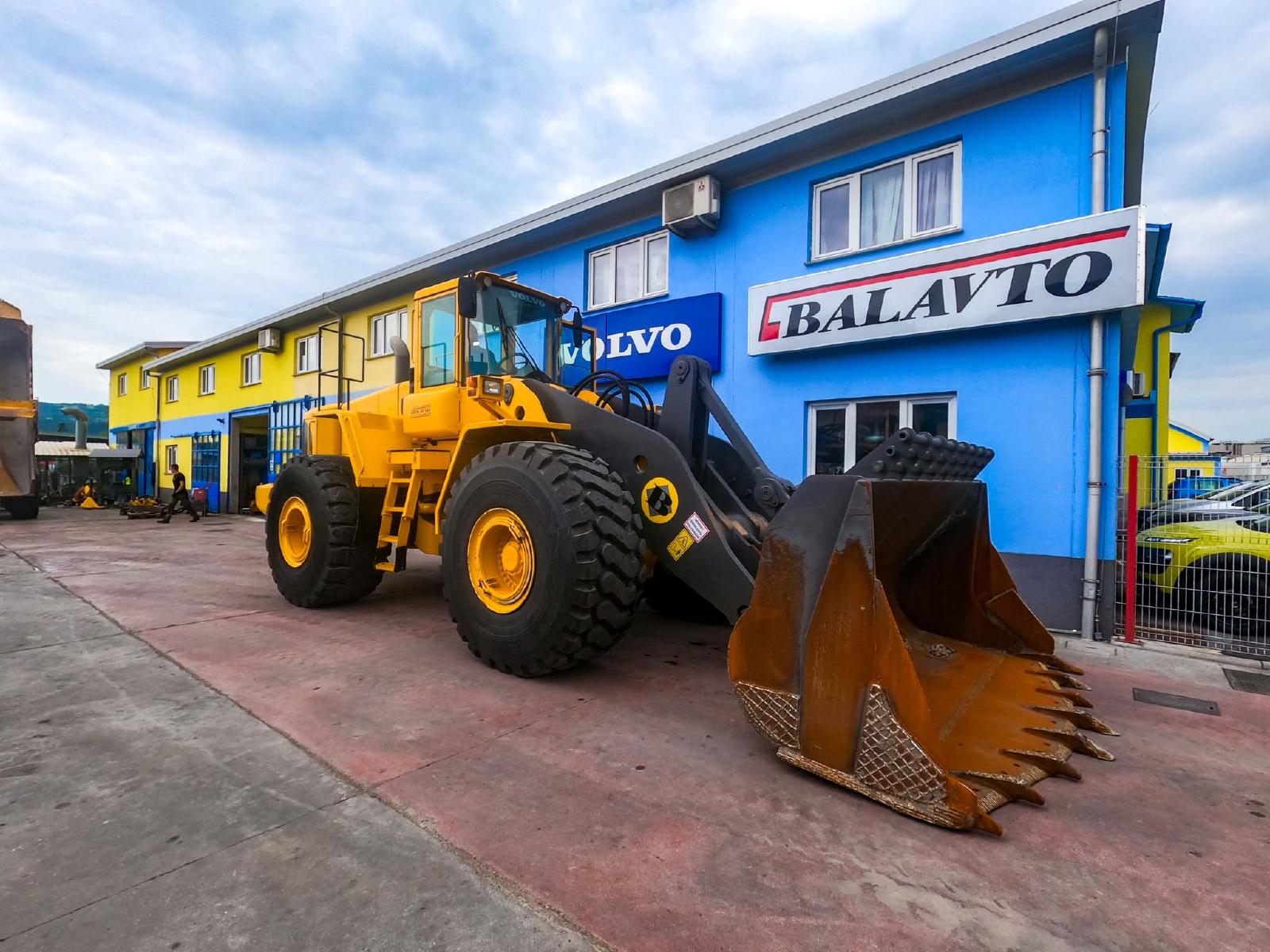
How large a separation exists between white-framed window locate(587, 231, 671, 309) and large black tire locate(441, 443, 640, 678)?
5458 mm

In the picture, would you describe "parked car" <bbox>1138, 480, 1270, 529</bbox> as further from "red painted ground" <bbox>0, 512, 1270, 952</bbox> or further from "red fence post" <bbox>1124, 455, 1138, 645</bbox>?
"red painted ground" <bbox>0, 512, 1270, 952</bbox>

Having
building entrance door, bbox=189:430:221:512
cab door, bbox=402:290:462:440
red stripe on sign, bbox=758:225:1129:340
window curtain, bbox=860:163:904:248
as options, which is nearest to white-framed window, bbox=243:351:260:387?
building entrance door, bbox=189:430:221:512

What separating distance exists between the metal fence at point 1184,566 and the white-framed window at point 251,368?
19072 millimetres

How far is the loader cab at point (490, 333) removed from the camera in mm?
4793

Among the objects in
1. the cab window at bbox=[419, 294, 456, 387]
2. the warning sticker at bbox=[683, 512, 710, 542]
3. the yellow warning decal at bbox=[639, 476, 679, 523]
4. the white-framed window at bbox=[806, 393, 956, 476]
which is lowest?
the warning sticker at bbox=[683, 512, 710, 542]

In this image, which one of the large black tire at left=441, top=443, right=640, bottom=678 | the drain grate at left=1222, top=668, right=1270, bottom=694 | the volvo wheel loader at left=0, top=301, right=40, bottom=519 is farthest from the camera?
the volvo wheel loader at left=0, top=301, right=40, bottom=519

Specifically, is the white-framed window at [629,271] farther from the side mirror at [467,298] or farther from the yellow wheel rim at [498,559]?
the yellow wheel rim at [498,559]

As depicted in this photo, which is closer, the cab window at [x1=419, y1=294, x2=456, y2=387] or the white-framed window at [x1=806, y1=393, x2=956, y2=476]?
the cab window at [x1=419, y1=294, x2=456, y2=387]

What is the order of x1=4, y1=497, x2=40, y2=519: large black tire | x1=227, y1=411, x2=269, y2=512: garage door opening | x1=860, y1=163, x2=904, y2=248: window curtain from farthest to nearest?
x1=227, y1=411, x2=269, y2=512: garage door opening → x1=4, y1=497, x2=40, y2=519: large black tire → x1=860, y1=163, x2=904, y2=248: window curtain

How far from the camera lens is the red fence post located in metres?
5.19

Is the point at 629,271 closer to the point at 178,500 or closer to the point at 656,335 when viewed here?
the point at 656,335

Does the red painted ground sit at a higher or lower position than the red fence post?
lower

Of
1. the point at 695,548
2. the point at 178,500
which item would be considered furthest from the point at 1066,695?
the point at 178,500

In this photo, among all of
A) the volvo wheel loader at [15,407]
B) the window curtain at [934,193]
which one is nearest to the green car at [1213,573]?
the window curtain at [934,193]
